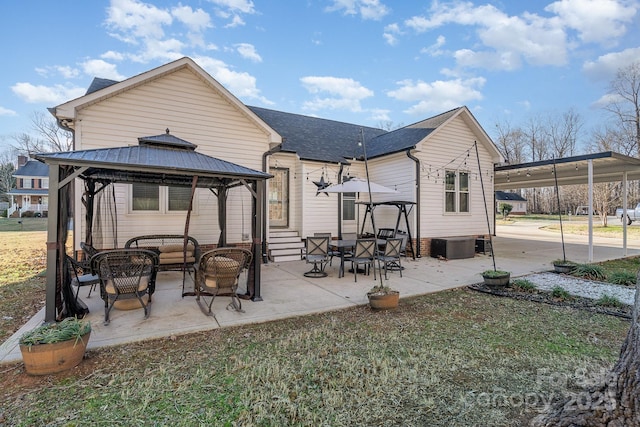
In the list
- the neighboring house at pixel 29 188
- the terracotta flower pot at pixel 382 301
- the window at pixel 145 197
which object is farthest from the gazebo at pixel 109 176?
the neighboring house at pixel 29 188

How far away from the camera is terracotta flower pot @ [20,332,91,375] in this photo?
299 centimetres

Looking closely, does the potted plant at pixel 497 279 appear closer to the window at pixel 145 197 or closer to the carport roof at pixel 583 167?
the carport roof at pixel 583 167

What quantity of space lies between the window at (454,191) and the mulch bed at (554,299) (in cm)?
506

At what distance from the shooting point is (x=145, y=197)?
806 centimetres

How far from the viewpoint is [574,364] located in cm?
326

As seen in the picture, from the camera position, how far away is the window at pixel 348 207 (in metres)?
11.8

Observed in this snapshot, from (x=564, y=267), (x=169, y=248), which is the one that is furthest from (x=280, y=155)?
(x=564, y=267)

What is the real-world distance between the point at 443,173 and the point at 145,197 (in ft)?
31.2

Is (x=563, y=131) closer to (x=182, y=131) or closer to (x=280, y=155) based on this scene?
(x=280, y=155)

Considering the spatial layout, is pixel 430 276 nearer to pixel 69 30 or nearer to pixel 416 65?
pixel 416 65

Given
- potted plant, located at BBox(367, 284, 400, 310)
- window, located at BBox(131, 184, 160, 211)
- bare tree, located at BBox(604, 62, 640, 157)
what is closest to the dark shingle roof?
window, located at BBox(131, 184, 160, 211)

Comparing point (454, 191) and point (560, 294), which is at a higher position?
point (454, 191)

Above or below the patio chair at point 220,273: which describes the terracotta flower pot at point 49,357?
below

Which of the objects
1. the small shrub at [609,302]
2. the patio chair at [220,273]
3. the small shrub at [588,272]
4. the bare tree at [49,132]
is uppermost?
Result: the bare tree at [49,132]
